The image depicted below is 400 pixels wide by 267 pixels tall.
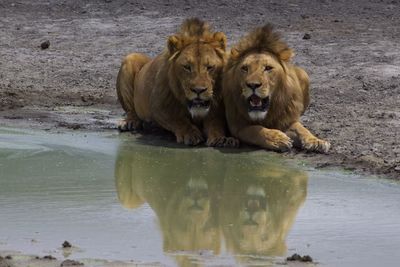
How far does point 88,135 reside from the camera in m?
11.5

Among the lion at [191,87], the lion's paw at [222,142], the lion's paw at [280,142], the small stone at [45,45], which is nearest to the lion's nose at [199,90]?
the lion at [191,87]

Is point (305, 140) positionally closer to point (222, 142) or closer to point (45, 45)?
point (222, 142)

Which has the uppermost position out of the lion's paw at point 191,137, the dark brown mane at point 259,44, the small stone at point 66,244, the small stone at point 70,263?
the dark brown mane at point 259,44

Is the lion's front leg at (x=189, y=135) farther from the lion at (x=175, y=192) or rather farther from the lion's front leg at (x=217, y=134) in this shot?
the lion at (x=175, y=192)

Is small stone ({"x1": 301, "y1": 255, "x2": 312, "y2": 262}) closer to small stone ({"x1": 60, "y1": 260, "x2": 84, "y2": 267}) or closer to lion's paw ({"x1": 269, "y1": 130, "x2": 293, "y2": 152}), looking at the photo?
small stone ({"x1": 60, "y1": 260, "x2": 84, "y2": 267})

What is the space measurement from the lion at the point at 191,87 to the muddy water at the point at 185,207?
0.26 meters

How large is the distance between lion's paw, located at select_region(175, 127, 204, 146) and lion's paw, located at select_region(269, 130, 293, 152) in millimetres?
701

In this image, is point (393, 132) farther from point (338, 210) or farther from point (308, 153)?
point (338, 210)

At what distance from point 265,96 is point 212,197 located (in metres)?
1.93

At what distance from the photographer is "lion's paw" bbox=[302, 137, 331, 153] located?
34.1 ft

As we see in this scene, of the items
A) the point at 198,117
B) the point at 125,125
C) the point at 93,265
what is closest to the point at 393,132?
the point at 198,117

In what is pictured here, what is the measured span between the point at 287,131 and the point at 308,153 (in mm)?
414

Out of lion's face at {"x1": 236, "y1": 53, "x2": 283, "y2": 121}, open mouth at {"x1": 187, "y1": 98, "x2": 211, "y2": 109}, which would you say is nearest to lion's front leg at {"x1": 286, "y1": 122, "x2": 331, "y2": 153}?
lion's face at {"x1": 236, "y1": 53, "x2": 283, "y2": 121}

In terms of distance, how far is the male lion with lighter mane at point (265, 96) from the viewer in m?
10.5
